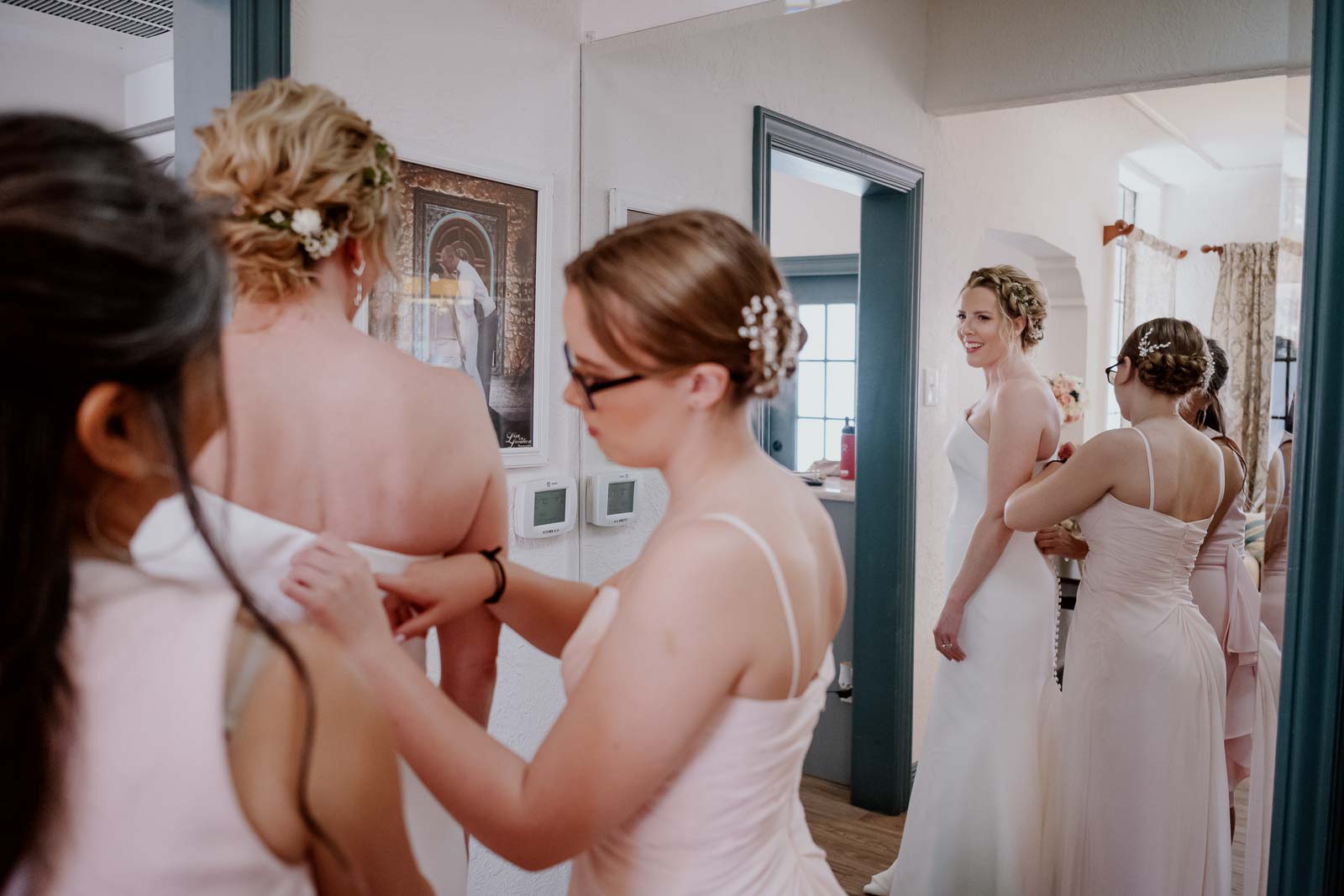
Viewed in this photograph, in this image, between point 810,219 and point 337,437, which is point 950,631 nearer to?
point 810,219

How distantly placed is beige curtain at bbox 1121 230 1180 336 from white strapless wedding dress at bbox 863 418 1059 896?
272 mm

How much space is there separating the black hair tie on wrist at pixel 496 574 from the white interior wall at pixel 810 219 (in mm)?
744

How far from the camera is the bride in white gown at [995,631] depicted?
1.42 m

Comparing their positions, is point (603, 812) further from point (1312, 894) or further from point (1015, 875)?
point (1312, 894)

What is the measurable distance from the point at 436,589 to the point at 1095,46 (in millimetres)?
1281

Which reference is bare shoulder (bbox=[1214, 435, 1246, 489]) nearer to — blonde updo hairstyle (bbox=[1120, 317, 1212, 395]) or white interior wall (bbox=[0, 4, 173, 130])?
blonde updo hairstyle (bbox=[1120, 317, 1212, 395])

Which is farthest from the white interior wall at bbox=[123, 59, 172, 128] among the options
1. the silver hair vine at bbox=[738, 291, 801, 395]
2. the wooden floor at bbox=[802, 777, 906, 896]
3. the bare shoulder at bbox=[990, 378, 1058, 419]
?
the wooden floor at bbox=[802, 777, 906, 896]

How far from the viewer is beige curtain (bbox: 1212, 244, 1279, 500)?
1356 mm

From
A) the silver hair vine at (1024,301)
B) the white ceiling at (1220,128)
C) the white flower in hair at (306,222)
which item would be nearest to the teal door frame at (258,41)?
the white flower in hair at (306,222)

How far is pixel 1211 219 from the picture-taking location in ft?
4.56

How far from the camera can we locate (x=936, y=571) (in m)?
1.53

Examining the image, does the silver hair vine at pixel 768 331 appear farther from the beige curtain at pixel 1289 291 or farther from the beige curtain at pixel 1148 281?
the beige curtain at pixel 1289 291

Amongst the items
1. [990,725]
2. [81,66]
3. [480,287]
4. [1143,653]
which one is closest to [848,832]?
[990,725]

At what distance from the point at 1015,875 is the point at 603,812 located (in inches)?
35.5
